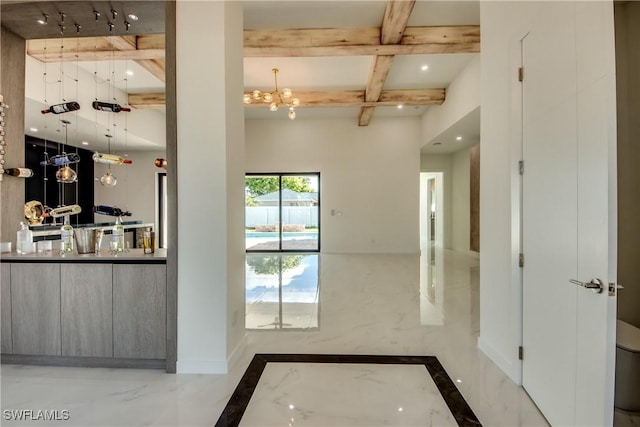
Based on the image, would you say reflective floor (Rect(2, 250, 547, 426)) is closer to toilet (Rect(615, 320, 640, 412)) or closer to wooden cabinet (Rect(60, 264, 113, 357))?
wooden cabinet (Rect(60, 264, 113, 357))

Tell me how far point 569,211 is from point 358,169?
682cm

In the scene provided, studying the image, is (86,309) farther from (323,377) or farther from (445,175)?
(445,175)

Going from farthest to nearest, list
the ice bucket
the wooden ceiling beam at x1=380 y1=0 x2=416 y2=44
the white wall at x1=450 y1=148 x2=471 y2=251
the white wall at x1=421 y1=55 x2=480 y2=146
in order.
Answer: the white wall at x1=450 y1=148 x2=471 y2=251 < the white wall at x1=421 y1=55 x2=480 y2=146 < the wooden ceiling beam at x1=380 y1=0 x2=416 y2=44 < the ice bucket

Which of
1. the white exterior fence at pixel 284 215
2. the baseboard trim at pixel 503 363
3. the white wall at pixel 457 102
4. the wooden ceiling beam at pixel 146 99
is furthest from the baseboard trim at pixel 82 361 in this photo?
the white exterior fence at pixel 284 215

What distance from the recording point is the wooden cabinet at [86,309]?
245 cm

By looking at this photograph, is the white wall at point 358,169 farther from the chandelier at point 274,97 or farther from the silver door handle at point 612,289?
the silver door handle at point 612,289

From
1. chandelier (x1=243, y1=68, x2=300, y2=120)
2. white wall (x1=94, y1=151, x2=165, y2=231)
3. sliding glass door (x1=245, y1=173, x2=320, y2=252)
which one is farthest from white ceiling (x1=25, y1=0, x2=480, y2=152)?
sliding glass door (x1=245, y1=173, x2=320, y2=252)

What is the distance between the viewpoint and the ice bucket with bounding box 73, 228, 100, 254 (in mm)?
2631

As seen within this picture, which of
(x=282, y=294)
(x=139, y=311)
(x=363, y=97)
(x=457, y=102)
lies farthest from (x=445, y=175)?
(x=139, y=311)

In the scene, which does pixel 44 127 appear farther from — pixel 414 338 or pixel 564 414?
pixel 564 414

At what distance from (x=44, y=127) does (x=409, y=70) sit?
7272 millimetres

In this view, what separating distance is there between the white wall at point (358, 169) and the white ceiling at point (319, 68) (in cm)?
41

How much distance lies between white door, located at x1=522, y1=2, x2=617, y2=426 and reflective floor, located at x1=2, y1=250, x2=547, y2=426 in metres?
0.46

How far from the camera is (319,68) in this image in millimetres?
5383
